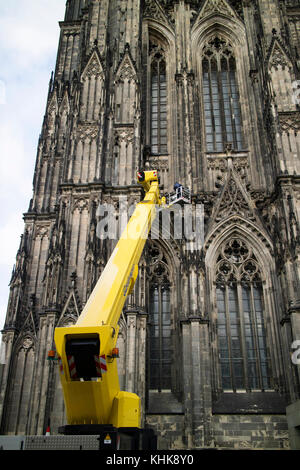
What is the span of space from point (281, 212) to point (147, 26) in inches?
572

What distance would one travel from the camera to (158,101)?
24141 mm

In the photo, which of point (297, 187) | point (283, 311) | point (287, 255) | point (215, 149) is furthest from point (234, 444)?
point (215, 149)

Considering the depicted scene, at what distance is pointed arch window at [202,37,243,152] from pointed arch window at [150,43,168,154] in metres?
2.21

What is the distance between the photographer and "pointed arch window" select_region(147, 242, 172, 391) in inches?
680

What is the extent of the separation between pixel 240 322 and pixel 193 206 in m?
5.53

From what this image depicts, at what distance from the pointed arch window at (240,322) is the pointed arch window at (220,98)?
19.9 ft

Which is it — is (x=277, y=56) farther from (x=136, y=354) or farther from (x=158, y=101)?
(x=136, y=354)

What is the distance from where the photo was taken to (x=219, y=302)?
1858cm

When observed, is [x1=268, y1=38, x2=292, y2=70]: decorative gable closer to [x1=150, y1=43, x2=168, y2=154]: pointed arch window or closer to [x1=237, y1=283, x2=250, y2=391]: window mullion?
[x1=150, y1=43, x2=168, y2=154]: pointed arch window

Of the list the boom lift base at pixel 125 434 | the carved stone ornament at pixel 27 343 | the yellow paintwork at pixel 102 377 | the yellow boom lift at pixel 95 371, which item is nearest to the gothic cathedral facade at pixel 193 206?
the carved stone ornament at pixel 27 343

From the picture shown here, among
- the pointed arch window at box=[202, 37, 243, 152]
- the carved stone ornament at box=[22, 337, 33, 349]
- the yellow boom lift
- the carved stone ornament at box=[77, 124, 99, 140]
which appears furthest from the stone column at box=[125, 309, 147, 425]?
the pointed arch window at box=[202, 37, 243, 152]

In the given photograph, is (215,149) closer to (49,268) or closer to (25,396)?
(49,268)

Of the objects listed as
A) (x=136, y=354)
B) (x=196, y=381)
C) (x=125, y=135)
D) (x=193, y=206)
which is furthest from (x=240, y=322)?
(x=125, y=135)

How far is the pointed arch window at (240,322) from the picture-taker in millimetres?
17203
